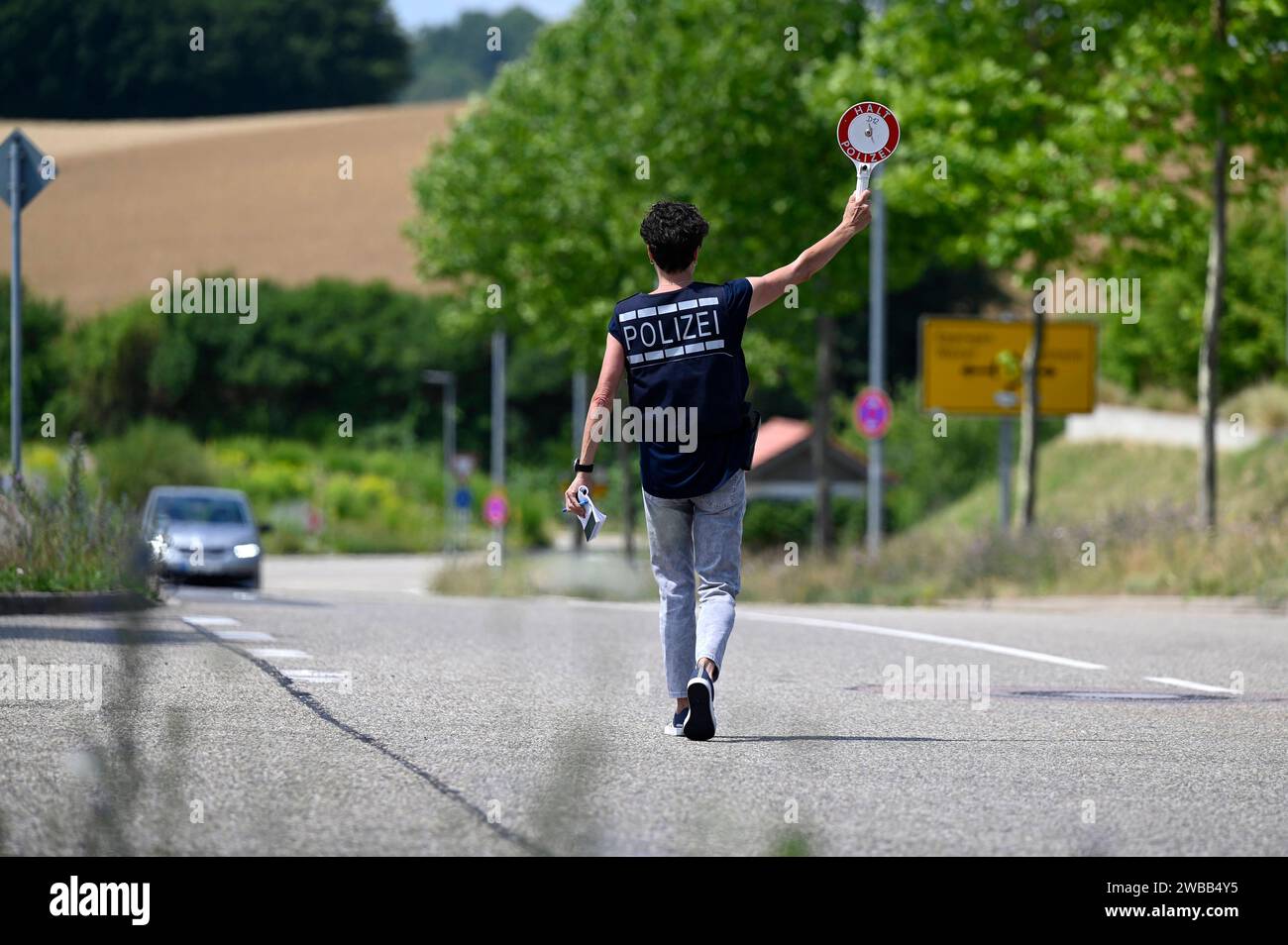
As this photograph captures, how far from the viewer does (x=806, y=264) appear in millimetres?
7969

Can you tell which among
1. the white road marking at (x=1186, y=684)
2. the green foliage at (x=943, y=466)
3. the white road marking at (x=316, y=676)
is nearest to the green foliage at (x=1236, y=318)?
the green foliage at (x=943, y=466)

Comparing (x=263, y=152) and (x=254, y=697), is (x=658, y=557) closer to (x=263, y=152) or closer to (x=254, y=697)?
(x=254, y=697)

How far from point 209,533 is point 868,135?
Answer: 22.2 meters

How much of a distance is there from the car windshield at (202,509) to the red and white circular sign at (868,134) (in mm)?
22572

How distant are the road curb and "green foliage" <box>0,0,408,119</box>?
3391 inches

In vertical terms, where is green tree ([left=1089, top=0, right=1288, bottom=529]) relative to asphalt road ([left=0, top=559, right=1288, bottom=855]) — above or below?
above

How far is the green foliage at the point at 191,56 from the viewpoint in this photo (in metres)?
98.2

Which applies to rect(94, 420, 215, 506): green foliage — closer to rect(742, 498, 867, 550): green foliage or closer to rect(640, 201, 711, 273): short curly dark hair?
rect(742, 498, 867, 550): green foliage

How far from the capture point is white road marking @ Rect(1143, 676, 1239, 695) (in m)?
10.4

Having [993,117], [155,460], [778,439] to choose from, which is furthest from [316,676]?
[778,439]

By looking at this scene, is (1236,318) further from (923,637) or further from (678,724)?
(678,724)

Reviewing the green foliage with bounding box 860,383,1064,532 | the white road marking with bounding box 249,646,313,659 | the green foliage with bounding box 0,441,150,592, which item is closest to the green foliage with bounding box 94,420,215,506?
the green foliage with bounding box 860,383,1064,532

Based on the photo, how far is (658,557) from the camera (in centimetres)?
796

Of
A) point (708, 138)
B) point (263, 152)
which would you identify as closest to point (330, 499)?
point (263, 152)
